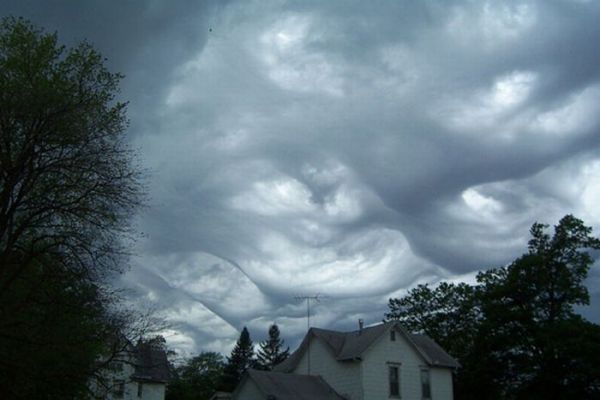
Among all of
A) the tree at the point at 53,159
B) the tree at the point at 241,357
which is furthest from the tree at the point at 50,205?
the tree at the point at 241,357

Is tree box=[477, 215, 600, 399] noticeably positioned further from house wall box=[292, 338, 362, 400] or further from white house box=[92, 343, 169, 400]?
white house box=[92, 343, 169, 400]

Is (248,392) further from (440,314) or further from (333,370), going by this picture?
(440,314)

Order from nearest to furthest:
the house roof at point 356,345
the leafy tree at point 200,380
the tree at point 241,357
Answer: the house roof at point 356,345 < the leafy tree at point 200,380 < the tree at point 241,357

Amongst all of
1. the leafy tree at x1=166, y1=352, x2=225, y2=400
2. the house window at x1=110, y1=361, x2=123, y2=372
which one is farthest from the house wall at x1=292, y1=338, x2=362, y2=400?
the leafy tree at x1=166, y1=352, x2=225, y2=400

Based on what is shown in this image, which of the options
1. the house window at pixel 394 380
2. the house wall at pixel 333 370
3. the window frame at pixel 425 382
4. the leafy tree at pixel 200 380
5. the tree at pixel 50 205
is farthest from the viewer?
the leafy tree at pixel 200 380

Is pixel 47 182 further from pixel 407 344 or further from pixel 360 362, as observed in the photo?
pixel 407 344

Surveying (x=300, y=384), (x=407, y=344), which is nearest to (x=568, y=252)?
(x=407, y=344)

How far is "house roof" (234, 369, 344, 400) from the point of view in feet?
127

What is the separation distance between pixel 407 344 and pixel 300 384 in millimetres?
8120

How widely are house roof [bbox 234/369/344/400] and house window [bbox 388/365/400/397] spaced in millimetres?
3502

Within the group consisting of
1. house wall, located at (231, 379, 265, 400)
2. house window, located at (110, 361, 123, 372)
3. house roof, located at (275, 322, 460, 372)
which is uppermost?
house roof, located at (275, 322, 460, 372)

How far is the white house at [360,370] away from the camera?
132ft

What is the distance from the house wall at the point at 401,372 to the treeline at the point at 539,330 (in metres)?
5.35

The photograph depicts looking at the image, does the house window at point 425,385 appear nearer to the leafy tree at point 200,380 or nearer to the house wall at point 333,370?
Result: the house wall at point 333,370
